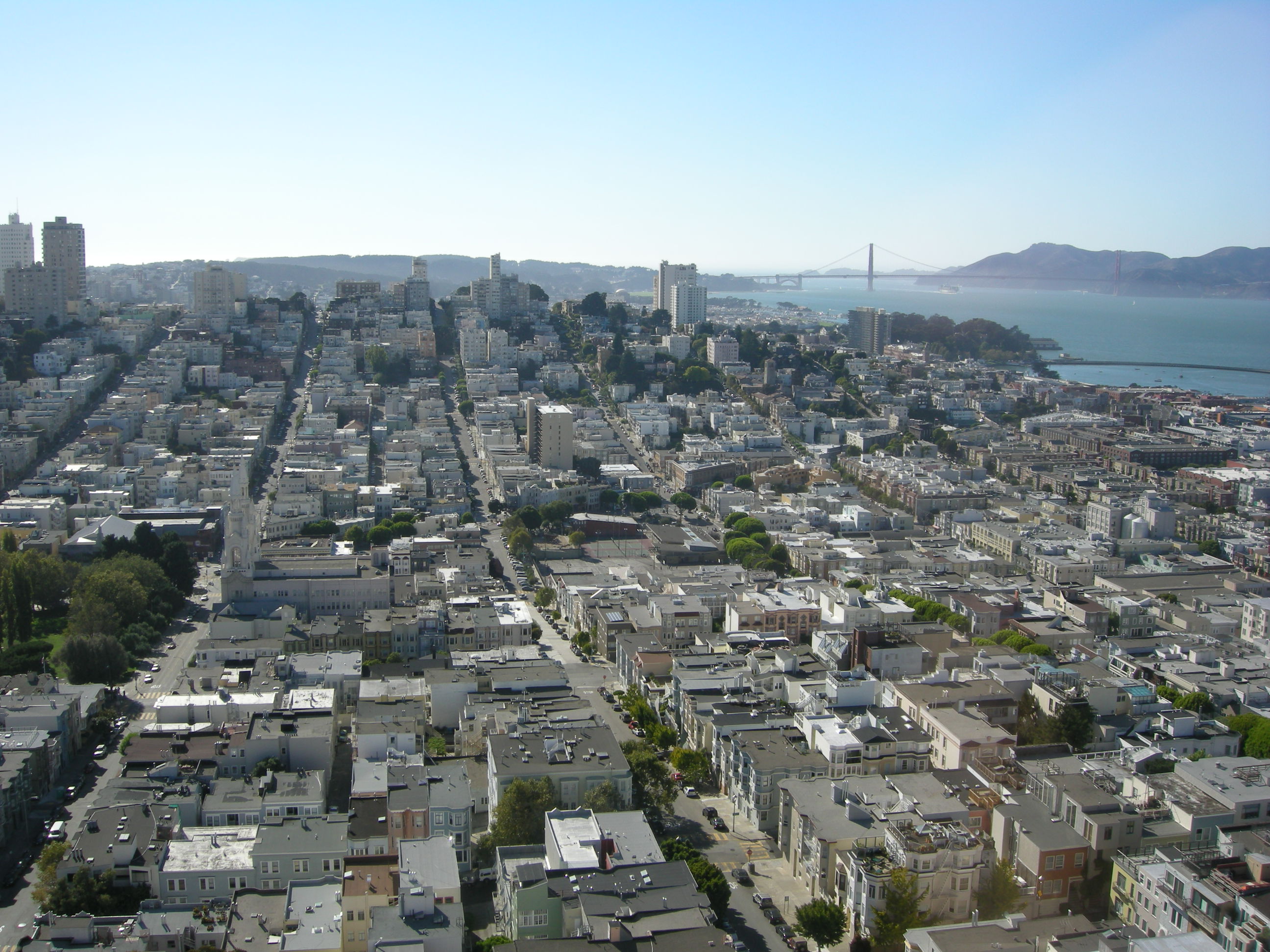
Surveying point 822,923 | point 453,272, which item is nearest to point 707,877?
point 822,923

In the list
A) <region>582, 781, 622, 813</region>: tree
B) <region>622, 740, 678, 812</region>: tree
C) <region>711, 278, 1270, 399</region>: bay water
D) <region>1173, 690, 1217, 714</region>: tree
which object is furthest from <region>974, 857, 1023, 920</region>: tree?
<region>711, 278, 1270, 399</region>: bay water

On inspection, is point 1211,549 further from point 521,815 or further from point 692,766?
point 521,815

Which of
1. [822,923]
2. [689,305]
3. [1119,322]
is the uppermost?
[1119,322]

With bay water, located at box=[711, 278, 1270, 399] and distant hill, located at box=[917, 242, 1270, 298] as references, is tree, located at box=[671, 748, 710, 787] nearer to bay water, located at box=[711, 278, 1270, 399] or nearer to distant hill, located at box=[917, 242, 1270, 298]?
bay water, located at box=[711, 278, 1270, 399]

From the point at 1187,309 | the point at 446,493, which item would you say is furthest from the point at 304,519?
the point at 1187,309

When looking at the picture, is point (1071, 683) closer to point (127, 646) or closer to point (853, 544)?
point (853, 544)
